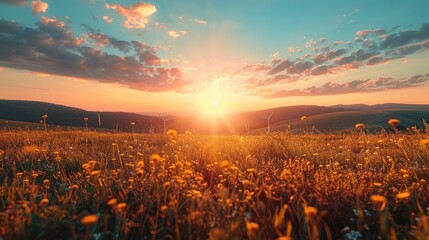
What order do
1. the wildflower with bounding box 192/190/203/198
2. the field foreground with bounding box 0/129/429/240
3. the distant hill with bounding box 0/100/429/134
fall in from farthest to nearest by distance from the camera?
the distant hill with bounding box 0/100/429/134 < the wildflower with bounding box 192/190/203/198 < the field foreground with bounding box 0/129/429/240

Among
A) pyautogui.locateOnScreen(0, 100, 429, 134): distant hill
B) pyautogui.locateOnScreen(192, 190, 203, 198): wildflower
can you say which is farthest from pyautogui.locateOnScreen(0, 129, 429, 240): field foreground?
pyautogui.locateOnScreen(0, 100, 429, 134): distant hill

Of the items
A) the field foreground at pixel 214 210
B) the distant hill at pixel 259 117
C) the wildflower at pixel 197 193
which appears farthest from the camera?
the distant hill at pixel 259 117

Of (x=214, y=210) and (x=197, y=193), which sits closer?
(x=214, y=210)

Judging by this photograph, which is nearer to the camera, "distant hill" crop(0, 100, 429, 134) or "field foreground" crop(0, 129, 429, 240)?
"field foreground" crop(0, 129, 429, 240)

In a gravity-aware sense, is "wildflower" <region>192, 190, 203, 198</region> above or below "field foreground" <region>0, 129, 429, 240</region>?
above

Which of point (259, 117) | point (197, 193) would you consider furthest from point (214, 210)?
point (259, 117)

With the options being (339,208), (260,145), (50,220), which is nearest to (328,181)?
(339,208)

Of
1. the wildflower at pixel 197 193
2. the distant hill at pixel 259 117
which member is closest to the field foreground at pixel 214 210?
the wildflower at pixel 197 193

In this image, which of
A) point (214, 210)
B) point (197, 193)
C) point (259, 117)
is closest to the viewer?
point (214, 210)

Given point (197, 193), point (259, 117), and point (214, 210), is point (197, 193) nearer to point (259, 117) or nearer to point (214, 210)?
point (214, 210)

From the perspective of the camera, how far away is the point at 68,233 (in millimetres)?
2971

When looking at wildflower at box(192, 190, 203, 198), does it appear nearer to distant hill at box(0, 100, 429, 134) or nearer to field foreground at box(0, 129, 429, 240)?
field foreground at box(0, 129, 429, 240)

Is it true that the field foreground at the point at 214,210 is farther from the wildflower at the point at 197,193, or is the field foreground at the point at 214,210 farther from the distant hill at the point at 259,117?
the distant hill at the point at 259,117

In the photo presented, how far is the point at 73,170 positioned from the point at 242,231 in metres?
4.71
